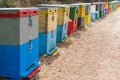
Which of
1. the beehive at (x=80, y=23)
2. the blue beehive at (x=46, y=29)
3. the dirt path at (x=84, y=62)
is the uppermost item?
the blue beehive at (x=46, y=29)

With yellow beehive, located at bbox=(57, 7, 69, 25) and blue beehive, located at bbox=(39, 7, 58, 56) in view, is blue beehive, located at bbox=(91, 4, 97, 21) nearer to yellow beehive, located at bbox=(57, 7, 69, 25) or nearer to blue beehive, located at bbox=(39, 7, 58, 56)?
yellow beehive, located at bbox=(57, 7, 69, 25)

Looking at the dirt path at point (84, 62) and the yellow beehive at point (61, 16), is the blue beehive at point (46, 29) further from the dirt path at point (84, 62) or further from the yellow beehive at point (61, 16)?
the yellow beehive at point (61, 16)

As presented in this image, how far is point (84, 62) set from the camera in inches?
389

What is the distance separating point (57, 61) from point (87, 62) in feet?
3.22

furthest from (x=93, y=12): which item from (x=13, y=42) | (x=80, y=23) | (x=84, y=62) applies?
(x=13, y=42)

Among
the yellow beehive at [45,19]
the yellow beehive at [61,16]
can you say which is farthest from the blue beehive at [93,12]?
the yellow beehive at [45,19]

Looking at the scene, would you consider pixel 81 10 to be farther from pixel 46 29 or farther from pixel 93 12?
pixel 46 29

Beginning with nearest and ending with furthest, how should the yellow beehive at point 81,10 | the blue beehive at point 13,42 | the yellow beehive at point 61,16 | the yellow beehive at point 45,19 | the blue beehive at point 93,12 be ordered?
the blue beehive at point 13,42 → the yellow beehive at point 45,19 → the yellow beehive at point 61,16 → the yellow beehive at point 81,10 → the blue beehive at point 93,12

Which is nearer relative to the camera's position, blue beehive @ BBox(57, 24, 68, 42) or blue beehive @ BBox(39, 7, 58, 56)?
blue beehive @ BBox(39, 7, 58, 56)

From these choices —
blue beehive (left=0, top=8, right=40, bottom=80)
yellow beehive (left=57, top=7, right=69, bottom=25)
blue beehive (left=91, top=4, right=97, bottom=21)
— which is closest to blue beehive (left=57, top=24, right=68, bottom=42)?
yellow beehive (left=57, top=7, right=69, bottom=25)

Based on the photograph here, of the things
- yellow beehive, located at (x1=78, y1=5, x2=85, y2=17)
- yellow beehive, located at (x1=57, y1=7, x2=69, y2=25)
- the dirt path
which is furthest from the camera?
yellow beehive, located at (x1=78, y1=5, x2=85, y2=17)

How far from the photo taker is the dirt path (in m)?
8.32

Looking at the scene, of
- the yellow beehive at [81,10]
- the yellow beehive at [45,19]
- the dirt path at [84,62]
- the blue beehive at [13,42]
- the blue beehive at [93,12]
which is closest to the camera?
the blue beehive at [13,42]

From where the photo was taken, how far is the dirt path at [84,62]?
8.32 m
